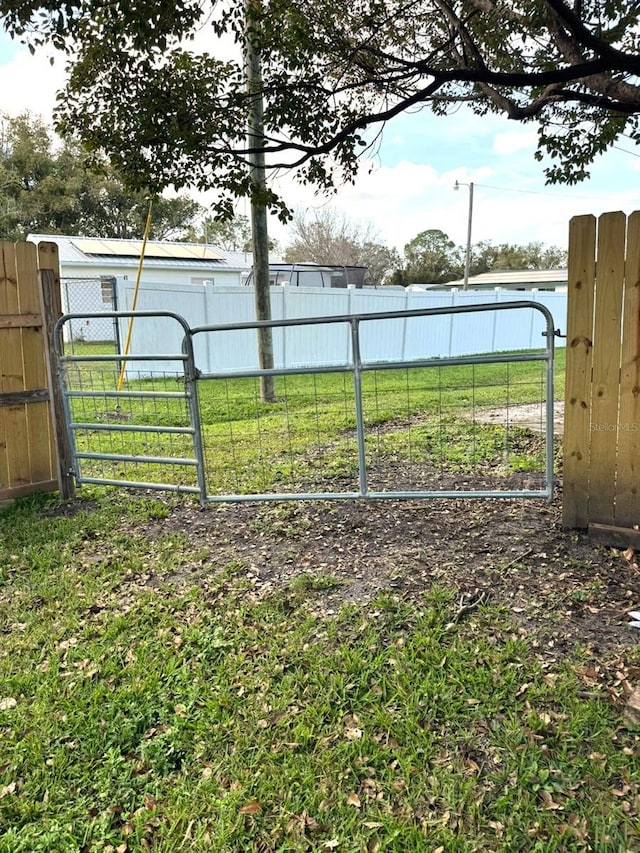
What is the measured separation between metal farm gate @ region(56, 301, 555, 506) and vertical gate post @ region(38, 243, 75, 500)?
0.20ft

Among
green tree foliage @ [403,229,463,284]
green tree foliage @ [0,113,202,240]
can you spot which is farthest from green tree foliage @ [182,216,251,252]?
green tree foliage @ [403,229,463,284]

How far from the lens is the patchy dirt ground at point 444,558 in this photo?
116 inches

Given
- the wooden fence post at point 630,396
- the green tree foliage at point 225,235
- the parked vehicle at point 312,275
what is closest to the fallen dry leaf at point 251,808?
the wooden fence post at point 630,396

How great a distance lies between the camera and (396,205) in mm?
→ 35000

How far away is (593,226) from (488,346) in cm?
1643

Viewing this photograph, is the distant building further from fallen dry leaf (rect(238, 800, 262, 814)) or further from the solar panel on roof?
fallen dry leaf (rect(238, 800, 262, 814))

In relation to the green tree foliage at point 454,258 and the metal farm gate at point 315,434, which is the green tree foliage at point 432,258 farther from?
the metal farm gate at point 315,434

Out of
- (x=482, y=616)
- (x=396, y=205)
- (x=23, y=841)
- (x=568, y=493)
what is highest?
(x=396, y=205)

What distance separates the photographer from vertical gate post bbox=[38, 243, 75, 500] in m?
5.00

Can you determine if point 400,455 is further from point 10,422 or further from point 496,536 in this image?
point 10,422

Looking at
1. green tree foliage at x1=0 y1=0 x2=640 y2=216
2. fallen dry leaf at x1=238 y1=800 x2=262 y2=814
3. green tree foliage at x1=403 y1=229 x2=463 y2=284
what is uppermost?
green tree foliage at x1=403 y1=229 x2=463 y2=284

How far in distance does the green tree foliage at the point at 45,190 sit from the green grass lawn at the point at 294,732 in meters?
30.6

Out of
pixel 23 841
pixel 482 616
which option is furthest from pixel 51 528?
pixel 482 616

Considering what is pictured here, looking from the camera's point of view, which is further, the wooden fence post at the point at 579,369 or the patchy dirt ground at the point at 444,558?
the wooden fence post at the point at 579,369
